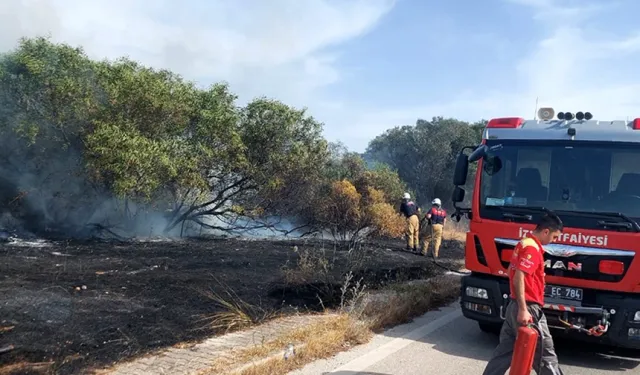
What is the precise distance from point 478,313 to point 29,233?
12725mm

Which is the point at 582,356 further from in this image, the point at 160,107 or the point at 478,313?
the point at 160,107

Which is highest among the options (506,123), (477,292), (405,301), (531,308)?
(506,123)

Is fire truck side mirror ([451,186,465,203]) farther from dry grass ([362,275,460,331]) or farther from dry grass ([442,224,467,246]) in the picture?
dry grass ([442,224,467,246])

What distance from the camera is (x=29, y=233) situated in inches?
579

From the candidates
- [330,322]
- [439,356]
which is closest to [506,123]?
[439,356]

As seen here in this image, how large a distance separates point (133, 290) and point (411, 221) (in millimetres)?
9061

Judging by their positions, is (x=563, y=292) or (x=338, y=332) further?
(x=338, y=332)

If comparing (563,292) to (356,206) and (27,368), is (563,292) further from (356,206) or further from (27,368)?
(356,206)

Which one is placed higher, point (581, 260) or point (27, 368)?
point (581, 260)

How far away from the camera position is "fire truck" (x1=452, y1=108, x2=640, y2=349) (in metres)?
5.54

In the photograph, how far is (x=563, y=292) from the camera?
575 cm

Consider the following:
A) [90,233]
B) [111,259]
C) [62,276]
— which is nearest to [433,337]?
[62,276]

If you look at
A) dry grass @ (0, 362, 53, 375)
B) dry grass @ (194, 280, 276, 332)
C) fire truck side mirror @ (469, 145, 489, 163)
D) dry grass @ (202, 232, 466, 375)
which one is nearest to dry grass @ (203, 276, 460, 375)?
dry grass @ (202, 232, 466, 375)

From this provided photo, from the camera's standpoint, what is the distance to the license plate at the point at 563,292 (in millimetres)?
5707
